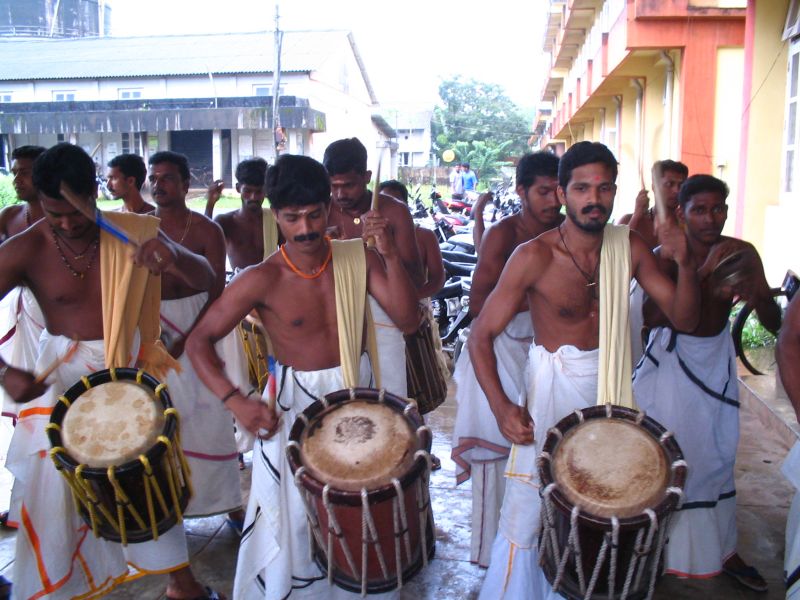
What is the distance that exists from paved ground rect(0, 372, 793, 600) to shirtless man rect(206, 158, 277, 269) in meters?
1.49

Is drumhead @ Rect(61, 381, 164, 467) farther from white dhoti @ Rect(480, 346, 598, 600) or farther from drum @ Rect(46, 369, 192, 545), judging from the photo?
white dhoti @ Rect(480, 346, 598, 600)

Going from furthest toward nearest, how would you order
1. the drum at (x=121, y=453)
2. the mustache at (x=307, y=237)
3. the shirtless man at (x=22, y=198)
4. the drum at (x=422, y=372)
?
the shirtless man at (x=22, y=198)
the drum at (x=422, y=372)
the mustache at (x=307, y=237)
the drum at (x=121, y=453)

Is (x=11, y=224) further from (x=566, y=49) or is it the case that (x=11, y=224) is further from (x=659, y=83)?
(x=566, y=49)

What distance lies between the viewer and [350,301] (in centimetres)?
302

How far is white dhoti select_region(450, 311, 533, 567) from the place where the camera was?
377 cm

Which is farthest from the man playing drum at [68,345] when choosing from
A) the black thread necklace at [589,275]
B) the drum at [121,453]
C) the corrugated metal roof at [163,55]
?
the corrugated metal roof at [163,55]

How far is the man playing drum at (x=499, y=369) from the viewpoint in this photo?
149 inches

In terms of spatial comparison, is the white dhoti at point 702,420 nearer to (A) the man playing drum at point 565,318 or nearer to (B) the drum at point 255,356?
(A) the man playing drum at point 565,318

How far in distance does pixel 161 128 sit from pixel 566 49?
591 inches

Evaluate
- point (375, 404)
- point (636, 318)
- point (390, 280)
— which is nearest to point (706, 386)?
point (636, 318)

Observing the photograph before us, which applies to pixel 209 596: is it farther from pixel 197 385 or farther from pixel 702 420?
pixel 702 420

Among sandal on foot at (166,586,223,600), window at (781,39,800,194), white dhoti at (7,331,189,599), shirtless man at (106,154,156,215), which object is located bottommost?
sandal on foot at (166,586,223,600)

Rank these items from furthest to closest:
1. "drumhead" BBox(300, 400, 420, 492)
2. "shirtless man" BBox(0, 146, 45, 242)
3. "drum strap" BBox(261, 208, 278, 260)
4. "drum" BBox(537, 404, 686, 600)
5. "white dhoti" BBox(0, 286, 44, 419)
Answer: "drum strap" BBox(261, 208, 278, 260)
"shirtless man" BBox(0, 146, 45, 242)
"white dhoti" BBox(0, 286, 44, 419)
"drumhead" BBox(300, 400, 420, 492)
"drum" BBox(537, 404, 686, 600)

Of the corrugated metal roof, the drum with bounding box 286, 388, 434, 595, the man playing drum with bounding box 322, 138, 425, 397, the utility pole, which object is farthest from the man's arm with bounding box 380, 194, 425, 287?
the corrugated metal roof
